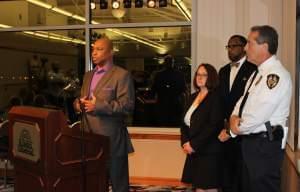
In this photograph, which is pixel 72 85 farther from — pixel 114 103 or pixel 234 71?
pixel 234 71

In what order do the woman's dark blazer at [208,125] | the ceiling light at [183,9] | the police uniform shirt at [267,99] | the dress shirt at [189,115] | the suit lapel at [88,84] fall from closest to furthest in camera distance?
the police uniform shirt at [267,99] → the woman's dark blazer at [208,125] → the dress shirt at [189,115] → the suit lapel at [88,84] → the ceiling light at [183,9]

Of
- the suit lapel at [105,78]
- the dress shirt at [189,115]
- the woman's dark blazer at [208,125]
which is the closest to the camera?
the woman's dark blazer at [208,125]

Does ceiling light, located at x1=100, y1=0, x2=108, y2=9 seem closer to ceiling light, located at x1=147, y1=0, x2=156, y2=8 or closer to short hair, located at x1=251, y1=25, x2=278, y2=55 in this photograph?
ceiling light, located at x1=147, y1=0, x2=156, y2=8

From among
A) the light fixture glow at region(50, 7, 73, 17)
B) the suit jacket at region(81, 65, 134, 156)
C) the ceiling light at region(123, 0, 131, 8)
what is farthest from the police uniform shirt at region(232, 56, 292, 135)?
the light fixture glow at region(50, 7, 73, 17)

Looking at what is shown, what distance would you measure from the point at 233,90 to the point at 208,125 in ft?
1.74

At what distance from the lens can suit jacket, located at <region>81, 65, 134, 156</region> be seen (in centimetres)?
396

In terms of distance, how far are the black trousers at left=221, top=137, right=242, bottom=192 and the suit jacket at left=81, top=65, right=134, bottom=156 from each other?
2.78ft

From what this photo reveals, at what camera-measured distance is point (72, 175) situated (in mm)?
3217

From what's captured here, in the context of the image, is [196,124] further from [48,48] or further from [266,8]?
[48,48]

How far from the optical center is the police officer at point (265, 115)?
2.89m

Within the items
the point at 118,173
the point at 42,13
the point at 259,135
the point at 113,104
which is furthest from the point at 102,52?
the point at 42,13

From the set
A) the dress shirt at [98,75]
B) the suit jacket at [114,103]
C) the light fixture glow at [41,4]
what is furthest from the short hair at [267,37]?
the light fixture glow at [41,4]

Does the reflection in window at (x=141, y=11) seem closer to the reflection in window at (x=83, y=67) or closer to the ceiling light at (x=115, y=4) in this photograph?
the ceiling light at (x=115, y=4)

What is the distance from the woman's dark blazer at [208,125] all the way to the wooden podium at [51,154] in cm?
73
